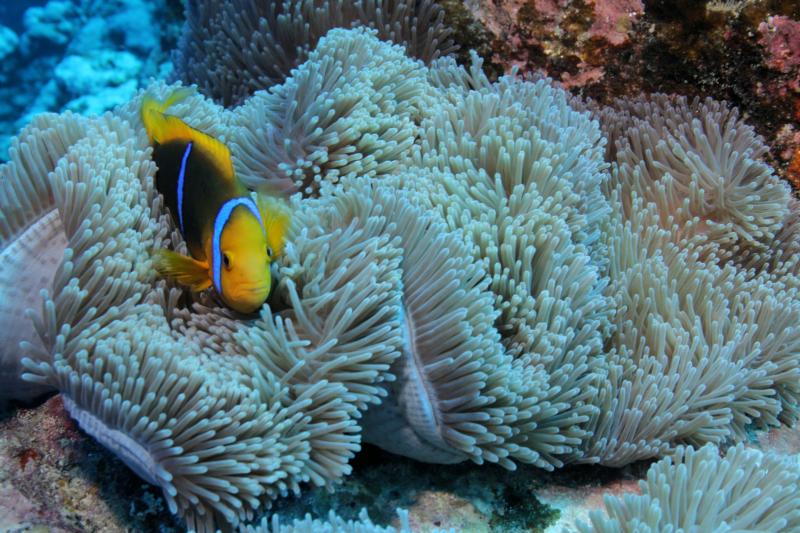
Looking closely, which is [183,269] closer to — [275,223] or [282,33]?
[275,223]

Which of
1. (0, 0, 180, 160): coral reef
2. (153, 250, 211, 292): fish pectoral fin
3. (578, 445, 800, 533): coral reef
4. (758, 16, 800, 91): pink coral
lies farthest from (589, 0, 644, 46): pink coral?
(0, 0, 180, 160): coral reef

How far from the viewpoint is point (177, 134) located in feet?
5.47

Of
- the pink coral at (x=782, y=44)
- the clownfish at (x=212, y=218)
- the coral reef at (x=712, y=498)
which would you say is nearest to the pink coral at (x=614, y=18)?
the pink coral at (x=782, y=44)

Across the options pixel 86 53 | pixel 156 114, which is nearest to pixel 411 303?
pixel 156 114

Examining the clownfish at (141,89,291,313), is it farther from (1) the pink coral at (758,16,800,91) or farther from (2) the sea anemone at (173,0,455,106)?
(1) the pink coral at (758,16,800,91)

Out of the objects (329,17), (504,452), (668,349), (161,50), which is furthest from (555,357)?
(161,50)

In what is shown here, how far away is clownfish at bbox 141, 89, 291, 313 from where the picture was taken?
1.38 m

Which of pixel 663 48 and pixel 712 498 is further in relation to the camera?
pixel 663 48

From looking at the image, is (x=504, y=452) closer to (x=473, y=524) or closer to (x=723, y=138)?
(x=473, y=524)

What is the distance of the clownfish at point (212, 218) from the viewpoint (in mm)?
1381

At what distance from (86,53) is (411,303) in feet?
19.7

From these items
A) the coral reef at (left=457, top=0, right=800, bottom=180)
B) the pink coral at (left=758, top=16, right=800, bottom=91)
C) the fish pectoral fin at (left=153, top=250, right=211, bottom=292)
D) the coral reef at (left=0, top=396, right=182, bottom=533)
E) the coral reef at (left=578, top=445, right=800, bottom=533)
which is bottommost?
the coral reef at (left=0, top=396, right=182, bottom=533)

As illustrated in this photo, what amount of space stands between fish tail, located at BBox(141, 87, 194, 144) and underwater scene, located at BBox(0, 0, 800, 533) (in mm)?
12

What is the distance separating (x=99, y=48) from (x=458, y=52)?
4.99 m
